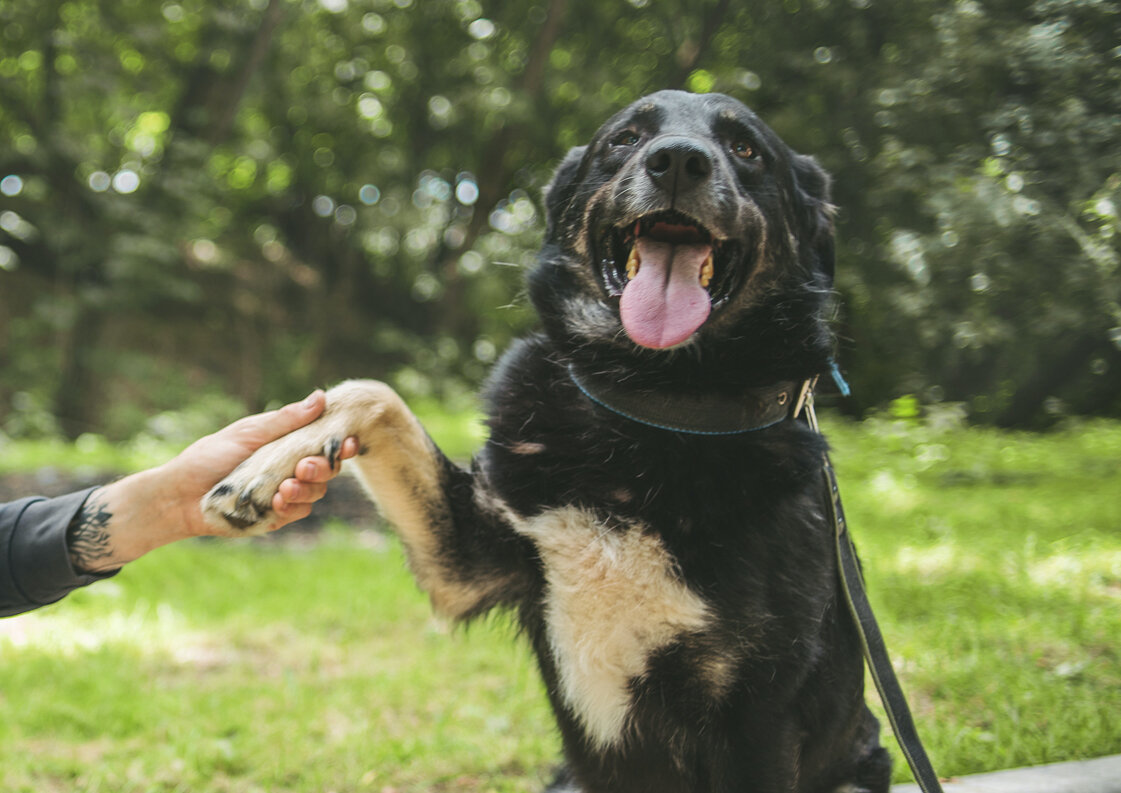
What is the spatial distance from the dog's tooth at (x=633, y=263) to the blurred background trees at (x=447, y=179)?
2.95ft

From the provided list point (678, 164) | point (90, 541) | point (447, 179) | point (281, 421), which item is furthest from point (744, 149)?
point (447, 179)

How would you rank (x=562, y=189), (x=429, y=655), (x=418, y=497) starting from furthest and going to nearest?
(x=429, y=655) < (x=562, y=189) < (x=418, y=497)

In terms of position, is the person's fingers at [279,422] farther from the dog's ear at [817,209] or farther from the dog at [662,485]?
the dog's ear at [817,209]

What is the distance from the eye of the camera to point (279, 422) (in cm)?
209

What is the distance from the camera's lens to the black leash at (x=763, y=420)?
2.06 metres

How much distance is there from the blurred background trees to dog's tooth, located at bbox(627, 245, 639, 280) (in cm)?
90

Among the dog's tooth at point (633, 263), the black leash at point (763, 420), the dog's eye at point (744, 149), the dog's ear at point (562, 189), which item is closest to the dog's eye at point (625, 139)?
the dog's ear at point (562, 189)

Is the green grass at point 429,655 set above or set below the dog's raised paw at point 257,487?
below

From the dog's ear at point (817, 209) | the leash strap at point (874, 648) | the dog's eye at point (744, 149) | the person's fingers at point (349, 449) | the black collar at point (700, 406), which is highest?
the dog's eye at point (744, 149)

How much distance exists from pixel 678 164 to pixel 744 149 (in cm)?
43

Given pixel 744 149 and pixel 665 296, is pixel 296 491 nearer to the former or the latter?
pixel 665 296

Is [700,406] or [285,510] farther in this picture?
[700,406]

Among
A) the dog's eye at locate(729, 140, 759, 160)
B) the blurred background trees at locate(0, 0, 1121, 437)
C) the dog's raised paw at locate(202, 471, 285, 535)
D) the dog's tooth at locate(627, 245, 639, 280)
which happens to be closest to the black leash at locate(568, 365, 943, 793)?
the dog's tooth at locate(627, 245, 639, 280)

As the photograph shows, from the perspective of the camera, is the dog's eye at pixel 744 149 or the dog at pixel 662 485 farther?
the dog's eye at pixel 744 149
